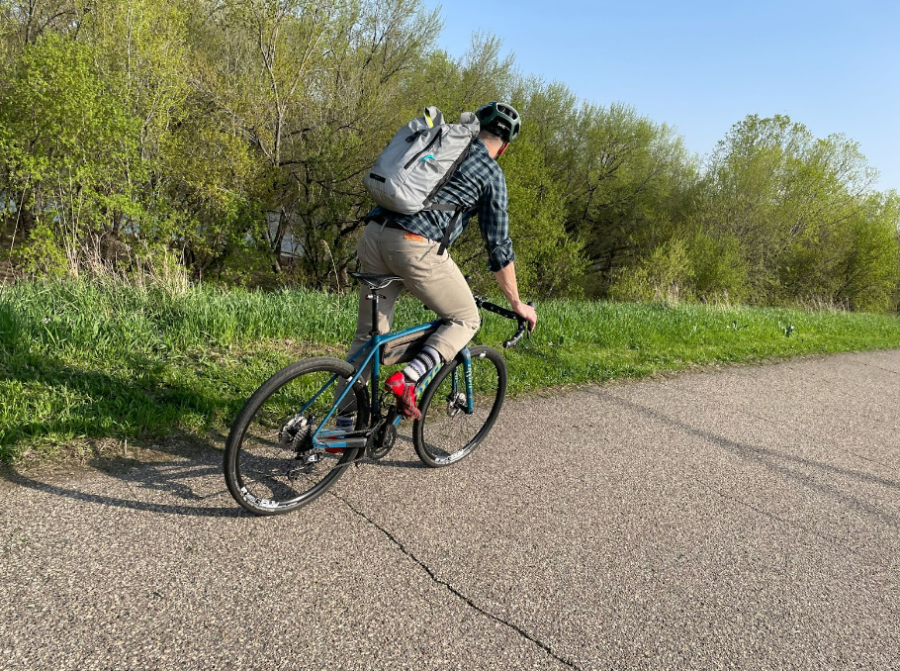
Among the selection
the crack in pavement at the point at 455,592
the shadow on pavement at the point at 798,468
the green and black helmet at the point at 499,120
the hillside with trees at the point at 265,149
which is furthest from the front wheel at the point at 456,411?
the hillside with trees at the point at 265,149

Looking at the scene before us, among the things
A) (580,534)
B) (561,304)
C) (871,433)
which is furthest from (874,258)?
(580,534)

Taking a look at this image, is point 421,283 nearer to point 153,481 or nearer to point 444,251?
point 444,251

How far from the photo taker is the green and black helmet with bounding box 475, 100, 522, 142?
123 inches

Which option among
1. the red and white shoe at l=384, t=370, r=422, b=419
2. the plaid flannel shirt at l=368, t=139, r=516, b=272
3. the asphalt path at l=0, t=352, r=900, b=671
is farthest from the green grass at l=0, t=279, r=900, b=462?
the plaid flannel shirt at l=368, t=139, r=516, b=272

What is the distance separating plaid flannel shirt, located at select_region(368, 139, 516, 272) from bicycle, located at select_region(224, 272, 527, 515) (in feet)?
1.06

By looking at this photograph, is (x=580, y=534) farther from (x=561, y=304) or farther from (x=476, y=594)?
(x=561, y=304)

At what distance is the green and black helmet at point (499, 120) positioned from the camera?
3117mm

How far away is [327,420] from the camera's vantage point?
2990mm

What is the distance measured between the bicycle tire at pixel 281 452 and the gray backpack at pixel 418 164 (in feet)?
2.81

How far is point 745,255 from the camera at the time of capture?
105 feet

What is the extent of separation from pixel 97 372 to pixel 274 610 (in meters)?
2.59

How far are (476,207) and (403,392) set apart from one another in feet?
3.56

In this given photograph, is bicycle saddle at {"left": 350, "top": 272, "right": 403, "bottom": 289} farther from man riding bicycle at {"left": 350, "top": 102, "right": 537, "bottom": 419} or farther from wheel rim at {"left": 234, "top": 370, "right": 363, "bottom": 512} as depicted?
wheel rim at {"left": 234, "top": 370, "right": 363, "bottom": 512}

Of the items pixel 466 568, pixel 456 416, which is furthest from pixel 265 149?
pixel 466 568
